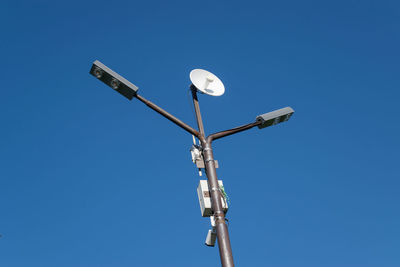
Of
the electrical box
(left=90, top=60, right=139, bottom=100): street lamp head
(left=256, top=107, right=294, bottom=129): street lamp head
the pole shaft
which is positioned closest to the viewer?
the pole shaft

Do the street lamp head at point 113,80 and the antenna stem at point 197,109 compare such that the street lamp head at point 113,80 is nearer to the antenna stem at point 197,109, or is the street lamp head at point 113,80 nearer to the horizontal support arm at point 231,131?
the antenna stem at point 197,109

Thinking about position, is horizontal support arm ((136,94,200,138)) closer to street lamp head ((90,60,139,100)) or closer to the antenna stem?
the antenna stem

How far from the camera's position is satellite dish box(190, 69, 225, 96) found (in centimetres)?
745

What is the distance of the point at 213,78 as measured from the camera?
25.2ft

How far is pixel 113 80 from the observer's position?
6625mm

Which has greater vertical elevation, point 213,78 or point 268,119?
point 213,78

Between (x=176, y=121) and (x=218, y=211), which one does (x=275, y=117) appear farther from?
(x=218, y=211)

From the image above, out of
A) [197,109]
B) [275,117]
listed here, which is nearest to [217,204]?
[197,109]

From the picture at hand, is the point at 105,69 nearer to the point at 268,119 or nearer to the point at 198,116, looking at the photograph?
the point at 198,116

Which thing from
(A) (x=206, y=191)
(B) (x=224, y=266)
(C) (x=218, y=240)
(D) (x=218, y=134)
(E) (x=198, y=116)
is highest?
(E) (x=198, y=116)

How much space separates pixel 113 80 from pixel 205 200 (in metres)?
2.38

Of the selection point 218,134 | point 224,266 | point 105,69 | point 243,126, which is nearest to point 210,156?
point 218,134

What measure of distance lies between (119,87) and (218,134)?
5.72ft

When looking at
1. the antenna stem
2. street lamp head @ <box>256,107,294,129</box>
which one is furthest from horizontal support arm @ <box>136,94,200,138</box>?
street lamp head @ <box>256,107,294,129</box>
